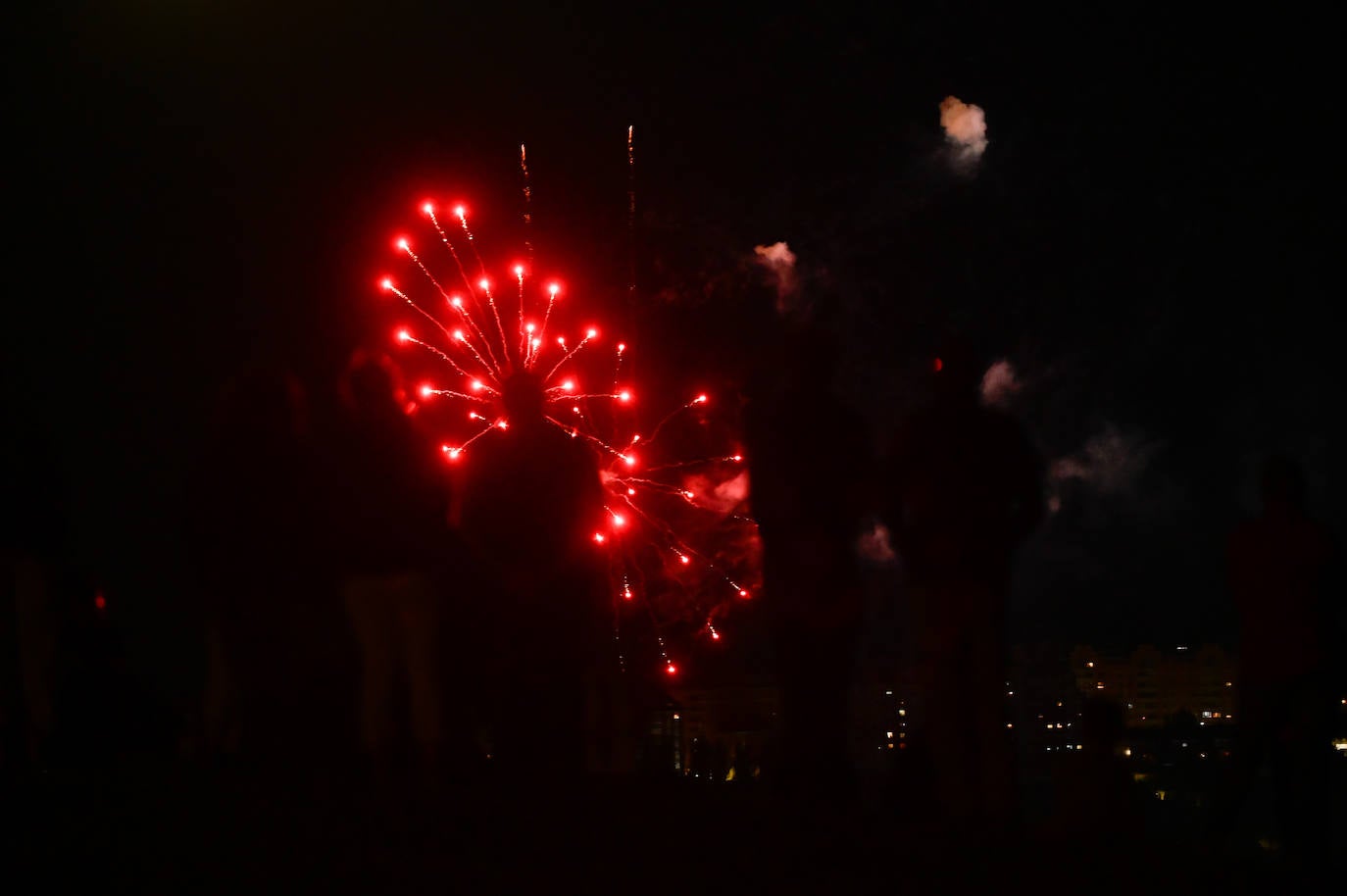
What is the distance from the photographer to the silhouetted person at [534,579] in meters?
7.90

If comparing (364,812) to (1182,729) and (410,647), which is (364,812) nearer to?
(410,647)

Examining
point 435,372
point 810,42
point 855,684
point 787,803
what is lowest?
point 787,803

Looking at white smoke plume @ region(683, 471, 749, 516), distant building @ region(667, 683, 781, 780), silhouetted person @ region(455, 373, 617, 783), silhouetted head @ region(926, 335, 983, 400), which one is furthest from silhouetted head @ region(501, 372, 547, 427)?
white smoke plume @ region(683, 471, 749, 516)

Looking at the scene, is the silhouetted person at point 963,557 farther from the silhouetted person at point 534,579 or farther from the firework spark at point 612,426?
the firework spark at point 612,426

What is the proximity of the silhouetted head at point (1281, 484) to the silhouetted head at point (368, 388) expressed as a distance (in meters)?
3.93

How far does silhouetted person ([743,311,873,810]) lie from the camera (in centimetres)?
698

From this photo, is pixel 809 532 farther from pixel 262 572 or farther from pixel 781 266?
pixel 781 266

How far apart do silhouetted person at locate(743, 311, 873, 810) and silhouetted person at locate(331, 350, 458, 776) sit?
156 cm

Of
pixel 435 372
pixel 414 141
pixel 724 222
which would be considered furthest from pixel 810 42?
pixel 435 372

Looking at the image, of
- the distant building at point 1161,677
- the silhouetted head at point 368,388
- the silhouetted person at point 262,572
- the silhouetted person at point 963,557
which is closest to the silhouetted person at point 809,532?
the silhouetted person at point 963,557

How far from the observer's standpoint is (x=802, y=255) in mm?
18984

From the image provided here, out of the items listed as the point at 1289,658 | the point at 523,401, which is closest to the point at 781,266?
the point at 523,401

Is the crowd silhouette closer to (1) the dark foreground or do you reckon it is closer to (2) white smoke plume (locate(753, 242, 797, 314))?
(1) the dark foreground

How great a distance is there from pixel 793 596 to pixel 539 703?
1880 millimetres
